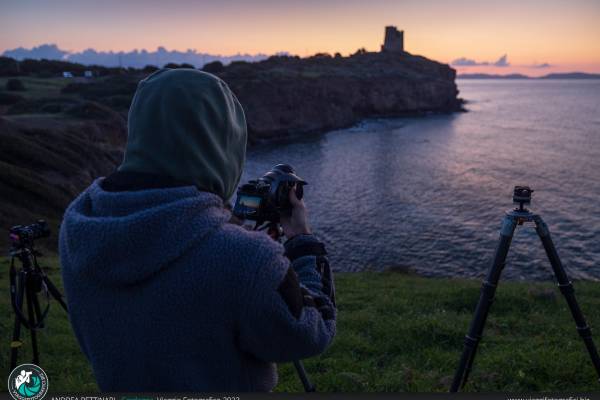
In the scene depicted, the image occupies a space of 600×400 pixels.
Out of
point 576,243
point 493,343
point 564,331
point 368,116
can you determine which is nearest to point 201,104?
point 493,343

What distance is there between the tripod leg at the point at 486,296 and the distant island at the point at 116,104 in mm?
16421

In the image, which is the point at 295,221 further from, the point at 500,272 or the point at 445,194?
the point at 445,194

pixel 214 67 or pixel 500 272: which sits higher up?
pixel 214 67

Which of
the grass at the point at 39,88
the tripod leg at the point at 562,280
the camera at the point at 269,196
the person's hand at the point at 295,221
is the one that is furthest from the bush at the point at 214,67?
the person's hand at the point at 295,221

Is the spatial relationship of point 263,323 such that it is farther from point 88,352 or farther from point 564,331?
point 564,331

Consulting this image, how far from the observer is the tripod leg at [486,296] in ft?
14.6

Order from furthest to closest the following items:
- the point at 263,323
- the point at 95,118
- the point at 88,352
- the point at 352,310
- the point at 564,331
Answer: the point at 95,118 < the point at 352,310 < the point at 564,331 < the point at 88,352 < the point at 263,323

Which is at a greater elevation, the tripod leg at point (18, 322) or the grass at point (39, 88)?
the grass at point (39, 88)

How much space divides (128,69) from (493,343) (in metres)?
96.0

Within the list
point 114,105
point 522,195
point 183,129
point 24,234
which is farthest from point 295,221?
point 114,105

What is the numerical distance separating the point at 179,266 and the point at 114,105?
56756mm

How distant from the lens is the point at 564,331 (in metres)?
7.58

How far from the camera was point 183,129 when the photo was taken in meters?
1.85

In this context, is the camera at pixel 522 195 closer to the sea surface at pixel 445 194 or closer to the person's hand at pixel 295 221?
the person's hand at pixel 295 221
